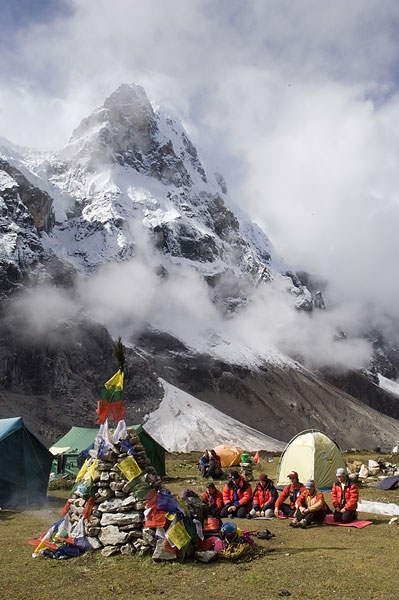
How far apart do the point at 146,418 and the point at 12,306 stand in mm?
44467

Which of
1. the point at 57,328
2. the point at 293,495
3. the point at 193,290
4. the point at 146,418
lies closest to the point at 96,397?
the point at 146,418

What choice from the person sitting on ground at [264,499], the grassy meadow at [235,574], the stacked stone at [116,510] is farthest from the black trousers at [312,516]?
the stacked stone at [116,510]

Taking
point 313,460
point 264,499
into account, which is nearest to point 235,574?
point 264,499

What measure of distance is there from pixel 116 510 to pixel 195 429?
294 feet

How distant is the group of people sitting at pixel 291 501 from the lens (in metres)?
15.0

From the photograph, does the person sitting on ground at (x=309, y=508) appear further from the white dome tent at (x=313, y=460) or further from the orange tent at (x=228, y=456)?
the orange tent at (x=228, y=456)

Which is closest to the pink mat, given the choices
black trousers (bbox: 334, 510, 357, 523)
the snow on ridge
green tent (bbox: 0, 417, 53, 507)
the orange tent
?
black trousers (bbox: 334, 510, 357, 523)

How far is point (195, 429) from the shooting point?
98.9 m

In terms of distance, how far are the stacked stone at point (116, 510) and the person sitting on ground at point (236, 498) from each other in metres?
4.82

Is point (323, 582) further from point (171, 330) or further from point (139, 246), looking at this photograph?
point (139, 246)

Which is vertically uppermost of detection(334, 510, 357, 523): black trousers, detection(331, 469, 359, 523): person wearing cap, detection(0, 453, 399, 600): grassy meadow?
detection(331, 469, 359, 523): person wearing cap

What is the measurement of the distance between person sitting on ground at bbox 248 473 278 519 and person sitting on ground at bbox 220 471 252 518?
295mm

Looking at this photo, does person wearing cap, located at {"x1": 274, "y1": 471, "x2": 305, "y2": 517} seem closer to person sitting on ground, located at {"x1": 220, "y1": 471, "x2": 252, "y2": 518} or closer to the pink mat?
person sitting on ground, located at {"x1": 220, "y1": 471, "x2": 252, "y2": 518}

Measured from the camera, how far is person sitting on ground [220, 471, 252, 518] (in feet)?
52.5
